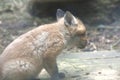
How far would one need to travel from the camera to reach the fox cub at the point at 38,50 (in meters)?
6.26

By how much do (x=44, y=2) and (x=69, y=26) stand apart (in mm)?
6541

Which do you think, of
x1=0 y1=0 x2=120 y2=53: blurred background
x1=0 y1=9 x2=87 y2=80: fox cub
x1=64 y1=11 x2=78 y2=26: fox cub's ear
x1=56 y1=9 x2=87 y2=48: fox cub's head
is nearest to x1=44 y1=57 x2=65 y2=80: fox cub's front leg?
x1=0 y1=9 x2=87 y2=80: fox cub

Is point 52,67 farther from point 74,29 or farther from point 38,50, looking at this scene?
point 74,29

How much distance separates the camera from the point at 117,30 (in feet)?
41.0

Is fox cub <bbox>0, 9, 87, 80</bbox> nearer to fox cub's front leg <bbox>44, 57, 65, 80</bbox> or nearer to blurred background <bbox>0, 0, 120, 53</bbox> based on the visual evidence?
fox cub's front leg <bbox>44, 57, 65, 80</bbox>

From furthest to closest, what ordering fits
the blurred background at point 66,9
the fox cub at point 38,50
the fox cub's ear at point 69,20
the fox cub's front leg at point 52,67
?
1. the blurred background at point 66,9
2. the fox cub's ear at point 69,20
3. the fox cub's front leg at point 52,67
4. the fox cub at point 38,50

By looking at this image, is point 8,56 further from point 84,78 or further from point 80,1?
point 80,1

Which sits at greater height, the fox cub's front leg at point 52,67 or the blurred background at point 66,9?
the blurred background at point 66,9

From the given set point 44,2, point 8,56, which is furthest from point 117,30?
point 8,56

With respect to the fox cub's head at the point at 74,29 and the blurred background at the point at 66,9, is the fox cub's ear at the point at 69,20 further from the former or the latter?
the blurred background at the point at 66,9

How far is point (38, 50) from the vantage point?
6.57 metres

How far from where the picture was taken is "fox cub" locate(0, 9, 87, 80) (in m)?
6.26

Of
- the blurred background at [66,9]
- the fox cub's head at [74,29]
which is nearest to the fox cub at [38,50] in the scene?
the fox cub's head at [74,29]

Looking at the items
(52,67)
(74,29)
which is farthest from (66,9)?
(52,67)
